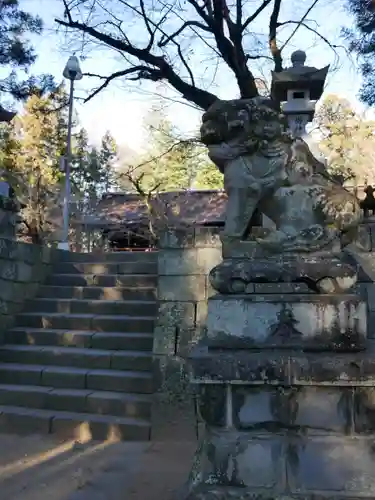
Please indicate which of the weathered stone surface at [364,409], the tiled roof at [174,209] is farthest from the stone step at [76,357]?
the tiled roof at [174,209]

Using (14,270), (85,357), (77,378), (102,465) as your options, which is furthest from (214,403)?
(14,270)

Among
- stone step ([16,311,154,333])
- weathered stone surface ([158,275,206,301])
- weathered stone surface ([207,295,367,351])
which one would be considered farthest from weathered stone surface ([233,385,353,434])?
stone step ([16,311,154,333])

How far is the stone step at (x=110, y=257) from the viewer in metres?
6.91

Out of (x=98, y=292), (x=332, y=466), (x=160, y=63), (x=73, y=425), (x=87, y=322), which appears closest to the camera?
(x=332, y=466)

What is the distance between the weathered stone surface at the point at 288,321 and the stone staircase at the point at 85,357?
7.39 feet

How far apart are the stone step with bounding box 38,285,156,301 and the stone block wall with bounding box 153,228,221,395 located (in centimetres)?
129

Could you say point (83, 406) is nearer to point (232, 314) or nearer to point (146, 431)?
point (146, 431)

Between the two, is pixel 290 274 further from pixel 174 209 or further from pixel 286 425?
pixel 174 209

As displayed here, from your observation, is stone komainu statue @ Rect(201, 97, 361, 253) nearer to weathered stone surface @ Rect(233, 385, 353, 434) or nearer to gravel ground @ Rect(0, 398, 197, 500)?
weathered stone surface @ Rect(233, 385, 353, 434)

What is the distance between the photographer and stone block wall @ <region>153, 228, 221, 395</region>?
4551 millimetres

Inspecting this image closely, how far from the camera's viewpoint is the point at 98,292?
20.6ft

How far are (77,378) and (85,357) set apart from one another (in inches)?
11.1

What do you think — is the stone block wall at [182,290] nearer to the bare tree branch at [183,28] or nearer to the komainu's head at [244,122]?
the komainu's head at [244,122]

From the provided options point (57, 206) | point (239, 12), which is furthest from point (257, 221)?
point (57, 206)
